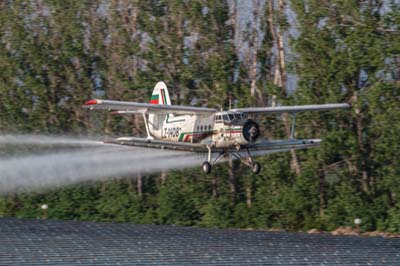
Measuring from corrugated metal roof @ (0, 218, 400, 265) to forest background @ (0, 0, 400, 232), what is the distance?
5.01 m

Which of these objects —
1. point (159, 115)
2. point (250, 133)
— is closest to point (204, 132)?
point (250, 133)

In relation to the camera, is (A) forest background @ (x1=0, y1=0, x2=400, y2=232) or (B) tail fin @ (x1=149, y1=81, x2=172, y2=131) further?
(A) forest background @ (x1=0, y1=0, x2=400, y2=232)

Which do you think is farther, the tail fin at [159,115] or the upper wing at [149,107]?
the tail fin at [159,115]

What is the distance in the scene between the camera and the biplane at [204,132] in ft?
124

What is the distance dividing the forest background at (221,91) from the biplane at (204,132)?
12693 mm

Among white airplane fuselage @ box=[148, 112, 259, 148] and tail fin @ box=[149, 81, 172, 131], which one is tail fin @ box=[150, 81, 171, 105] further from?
white airplane fuselage @ box=[148, 112, 259, 148]

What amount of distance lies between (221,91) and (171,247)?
49.5ft

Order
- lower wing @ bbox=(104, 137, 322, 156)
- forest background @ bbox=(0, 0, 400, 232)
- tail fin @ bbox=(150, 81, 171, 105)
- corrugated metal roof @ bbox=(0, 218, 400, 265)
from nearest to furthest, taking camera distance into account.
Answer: lower wing @ bbox=(104, 137, 322, 156), corrugated metal roof @ bbox=(0, 218, 400, 265), tail fin @ bbox=(150, 81, 171, 105), forest background @ bbox=(0, 0, 400, 232)

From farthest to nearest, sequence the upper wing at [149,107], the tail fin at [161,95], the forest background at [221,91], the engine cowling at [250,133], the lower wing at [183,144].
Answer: the forest background at [221,91] → the tail fin at [161,95] → the lower wing at [183,144] → the upper wing at [149,107] → the engine cowling at [250,133]

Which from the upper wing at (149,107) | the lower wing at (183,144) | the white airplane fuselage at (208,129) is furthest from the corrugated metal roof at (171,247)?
the upper wing at (149,107)

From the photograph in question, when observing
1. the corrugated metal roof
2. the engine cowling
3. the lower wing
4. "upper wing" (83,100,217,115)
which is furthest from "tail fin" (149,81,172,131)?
the engine cowling

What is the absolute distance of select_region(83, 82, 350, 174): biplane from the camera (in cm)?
3784

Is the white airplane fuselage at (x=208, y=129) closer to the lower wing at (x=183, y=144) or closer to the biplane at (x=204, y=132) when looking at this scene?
the biplane at (x=204, y=132)

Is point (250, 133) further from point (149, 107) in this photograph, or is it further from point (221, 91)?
point (221, 91)
